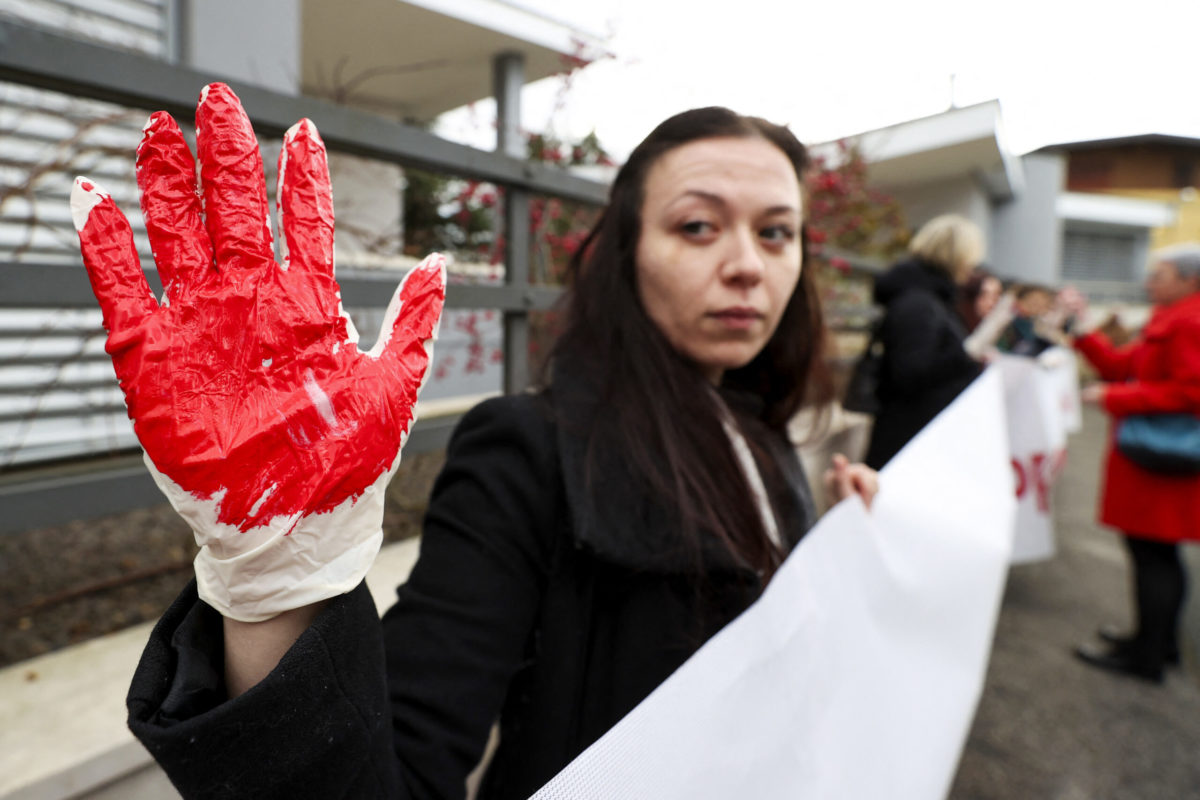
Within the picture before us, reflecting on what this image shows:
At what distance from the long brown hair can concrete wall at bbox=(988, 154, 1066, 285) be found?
51.6 feet

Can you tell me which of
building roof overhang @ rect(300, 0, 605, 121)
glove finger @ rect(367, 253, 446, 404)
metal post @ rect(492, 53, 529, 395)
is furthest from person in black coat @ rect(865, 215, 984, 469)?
glove finger @ rect(367, 253, 446, 404)

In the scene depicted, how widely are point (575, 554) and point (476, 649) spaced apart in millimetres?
207

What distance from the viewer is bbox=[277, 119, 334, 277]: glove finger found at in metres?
0.62

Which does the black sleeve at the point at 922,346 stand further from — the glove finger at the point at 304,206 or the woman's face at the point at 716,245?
the glove finger at the point at 304,206

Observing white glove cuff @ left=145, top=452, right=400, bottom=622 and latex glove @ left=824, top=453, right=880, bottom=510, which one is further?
latex glove @ left=824, top=453, right=880, bottom=510

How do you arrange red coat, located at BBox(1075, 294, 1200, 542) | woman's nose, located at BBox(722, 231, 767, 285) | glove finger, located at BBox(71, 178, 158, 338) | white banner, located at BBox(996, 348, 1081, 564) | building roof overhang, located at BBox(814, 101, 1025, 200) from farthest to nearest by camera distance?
building roof overhang, located at BBox(814, 101, 1025, 200), white banner, located at BBox(996, 348, 1081, 564), red coat, located at BBox(1075, 294, 1200, 542), woman's nose, located at BBox(722, 231, 767, 285), glove finger, located at BBox(71, 178, 158, 338)

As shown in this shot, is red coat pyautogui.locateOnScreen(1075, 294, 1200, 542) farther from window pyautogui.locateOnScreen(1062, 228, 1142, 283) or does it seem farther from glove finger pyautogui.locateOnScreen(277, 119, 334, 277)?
window pyautogui.locateOnScreen(1062, 228, 1142, 283)

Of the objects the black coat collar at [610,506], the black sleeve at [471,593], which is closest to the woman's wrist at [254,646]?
the black sleeve at [471,593]

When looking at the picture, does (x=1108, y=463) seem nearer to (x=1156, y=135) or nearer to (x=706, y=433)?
(x=706, y=433)

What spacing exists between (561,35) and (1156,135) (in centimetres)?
2421

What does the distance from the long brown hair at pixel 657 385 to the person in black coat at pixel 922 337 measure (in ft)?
6.47

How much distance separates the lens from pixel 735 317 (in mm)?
1247

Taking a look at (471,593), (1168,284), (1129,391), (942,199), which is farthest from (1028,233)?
→ (471,593)

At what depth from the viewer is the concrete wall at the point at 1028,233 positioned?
1448 centimetres
